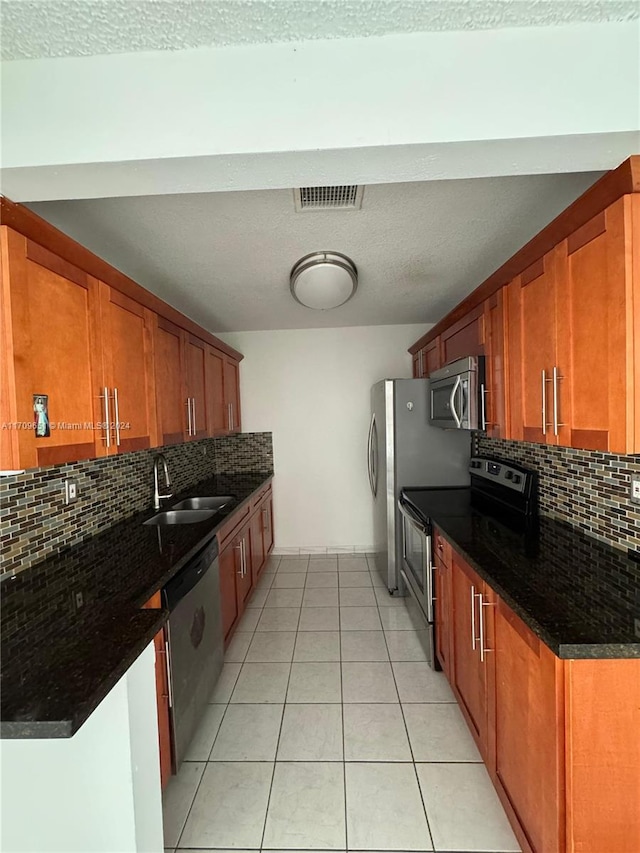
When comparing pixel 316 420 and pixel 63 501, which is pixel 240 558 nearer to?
pixel 63 501

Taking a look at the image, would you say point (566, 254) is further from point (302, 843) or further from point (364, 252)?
point (302, 843)

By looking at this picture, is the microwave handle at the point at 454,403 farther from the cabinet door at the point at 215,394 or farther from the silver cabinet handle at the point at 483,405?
the cabinet door at the point at 215,394

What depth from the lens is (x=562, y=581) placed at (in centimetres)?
132

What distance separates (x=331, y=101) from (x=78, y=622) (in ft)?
5.48

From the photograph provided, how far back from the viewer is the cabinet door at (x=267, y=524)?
11.8 ft

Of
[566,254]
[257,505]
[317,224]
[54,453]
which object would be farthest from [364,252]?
[257,505]

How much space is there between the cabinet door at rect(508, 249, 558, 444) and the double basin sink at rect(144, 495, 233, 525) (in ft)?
6.17

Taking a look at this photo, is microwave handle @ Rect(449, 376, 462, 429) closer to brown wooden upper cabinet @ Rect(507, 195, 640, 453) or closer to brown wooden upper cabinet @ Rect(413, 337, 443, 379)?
brown wooden upper cabinet @ Rect(507, 195, 640, 453)

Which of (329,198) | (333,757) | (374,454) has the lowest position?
(333,757)

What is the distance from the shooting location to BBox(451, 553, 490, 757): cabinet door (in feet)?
4.98

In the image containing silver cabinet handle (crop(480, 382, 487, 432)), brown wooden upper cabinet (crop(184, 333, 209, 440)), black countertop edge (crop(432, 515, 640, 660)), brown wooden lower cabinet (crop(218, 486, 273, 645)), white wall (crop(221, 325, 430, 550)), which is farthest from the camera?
white wall (crop(221, 325, 430, 550))

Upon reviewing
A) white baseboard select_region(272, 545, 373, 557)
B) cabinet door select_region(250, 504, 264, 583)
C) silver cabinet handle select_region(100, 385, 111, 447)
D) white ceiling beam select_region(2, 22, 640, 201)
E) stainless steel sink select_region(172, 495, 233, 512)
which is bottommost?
white baseboard select_region(272, 545, 373, 557)

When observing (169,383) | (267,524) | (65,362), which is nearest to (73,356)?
(65,362)

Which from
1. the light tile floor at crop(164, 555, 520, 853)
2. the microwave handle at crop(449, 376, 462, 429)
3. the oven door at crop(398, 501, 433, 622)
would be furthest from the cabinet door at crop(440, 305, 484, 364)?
the light tile floor at crop(164, 555, 520, 853)
